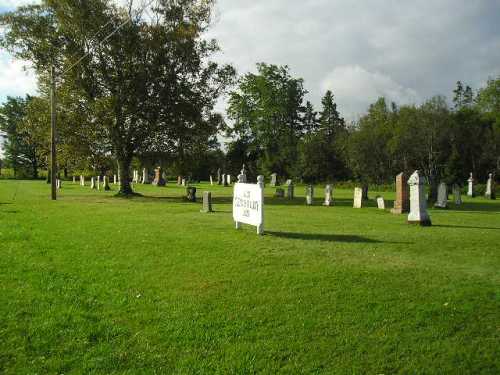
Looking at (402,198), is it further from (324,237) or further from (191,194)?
(191,194)

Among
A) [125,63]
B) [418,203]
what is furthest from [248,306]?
[125,63]

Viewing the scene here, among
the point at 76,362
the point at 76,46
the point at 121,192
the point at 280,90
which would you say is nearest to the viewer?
the point at 76,362

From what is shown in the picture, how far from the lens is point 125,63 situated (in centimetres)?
2673

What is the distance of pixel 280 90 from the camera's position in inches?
2574

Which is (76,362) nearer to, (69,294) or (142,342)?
(142,342)

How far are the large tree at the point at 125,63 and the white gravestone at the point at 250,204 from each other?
16.6m

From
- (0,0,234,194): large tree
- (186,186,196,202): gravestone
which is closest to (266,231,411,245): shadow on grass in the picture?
(186,186,196,202): gravestone

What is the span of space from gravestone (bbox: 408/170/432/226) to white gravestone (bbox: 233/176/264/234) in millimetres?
5198

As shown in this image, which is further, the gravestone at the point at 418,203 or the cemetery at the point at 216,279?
the gravestone at the point at 418,203

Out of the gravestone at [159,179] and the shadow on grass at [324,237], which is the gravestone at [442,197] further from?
the gravestone at [159,179]

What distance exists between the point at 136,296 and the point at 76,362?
1.75 m

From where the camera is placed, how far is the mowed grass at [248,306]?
432 cm

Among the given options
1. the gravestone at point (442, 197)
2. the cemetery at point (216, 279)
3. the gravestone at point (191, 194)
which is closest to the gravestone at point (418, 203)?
the cemetery at point (216, 279)

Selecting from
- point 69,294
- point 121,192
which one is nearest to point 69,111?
point 121,192
